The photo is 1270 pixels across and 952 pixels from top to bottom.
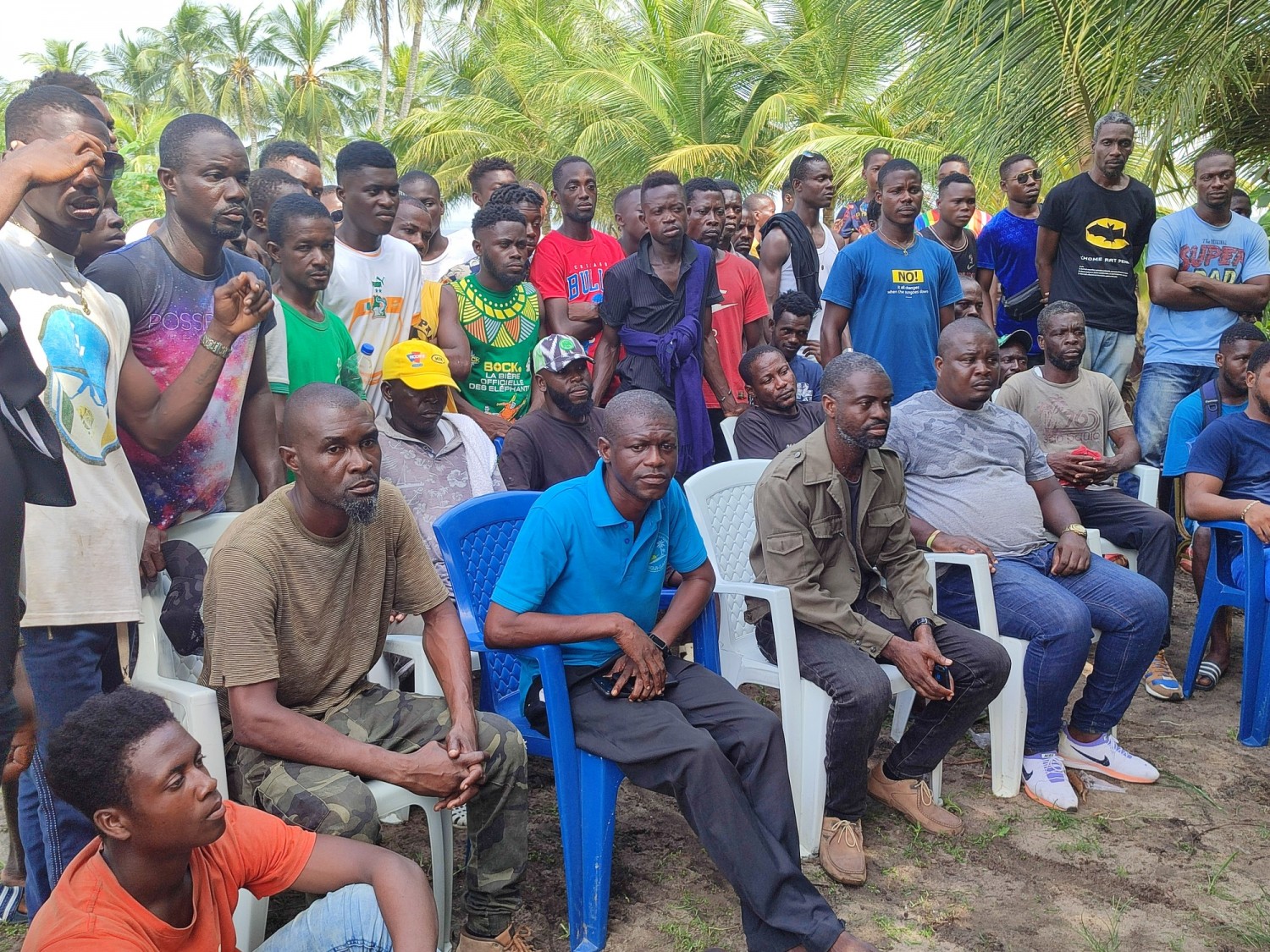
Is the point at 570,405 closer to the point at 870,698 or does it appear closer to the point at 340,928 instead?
the point at 870,698

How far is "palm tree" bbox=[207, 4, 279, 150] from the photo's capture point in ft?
141

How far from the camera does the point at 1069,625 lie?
417cm

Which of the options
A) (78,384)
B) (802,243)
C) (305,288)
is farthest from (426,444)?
(802,243)

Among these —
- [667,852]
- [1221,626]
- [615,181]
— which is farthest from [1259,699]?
[615,181]

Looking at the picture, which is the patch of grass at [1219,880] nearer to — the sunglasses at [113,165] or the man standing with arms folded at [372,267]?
the man standing with arms folded at [372,267]

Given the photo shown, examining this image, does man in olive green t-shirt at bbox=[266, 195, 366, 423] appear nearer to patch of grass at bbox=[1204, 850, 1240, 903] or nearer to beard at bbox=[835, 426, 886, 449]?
beard at bbox=[835, 426, 886, 449]

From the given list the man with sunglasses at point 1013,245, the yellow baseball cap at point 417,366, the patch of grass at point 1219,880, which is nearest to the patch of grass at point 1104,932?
the patch of grass at point 1219,880

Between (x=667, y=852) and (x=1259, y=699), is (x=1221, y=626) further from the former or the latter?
(x=667, y=852)

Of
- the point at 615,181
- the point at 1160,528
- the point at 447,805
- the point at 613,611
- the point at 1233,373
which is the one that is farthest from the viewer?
the point at 615,181

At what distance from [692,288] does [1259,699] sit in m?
3.13

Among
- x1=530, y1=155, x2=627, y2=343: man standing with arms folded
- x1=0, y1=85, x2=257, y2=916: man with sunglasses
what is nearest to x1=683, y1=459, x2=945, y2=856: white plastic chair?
x1=530, y1=155, x2=627, y2=343: man standing with arms folded

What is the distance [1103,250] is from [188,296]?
16.7ft

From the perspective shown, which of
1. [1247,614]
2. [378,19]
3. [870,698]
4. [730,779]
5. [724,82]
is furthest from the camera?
[378,19]

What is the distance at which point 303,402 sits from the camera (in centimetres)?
301
